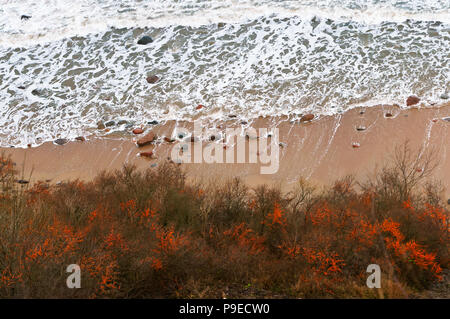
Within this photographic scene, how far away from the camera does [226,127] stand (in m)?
21.0

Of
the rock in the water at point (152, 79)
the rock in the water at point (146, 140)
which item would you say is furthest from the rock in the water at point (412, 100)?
the rock in the water at point (152, 79)

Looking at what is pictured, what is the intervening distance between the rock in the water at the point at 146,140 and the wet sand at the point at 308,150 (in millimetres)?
237

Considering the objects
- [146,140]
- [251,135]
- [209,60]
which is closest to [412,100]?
[251,135]

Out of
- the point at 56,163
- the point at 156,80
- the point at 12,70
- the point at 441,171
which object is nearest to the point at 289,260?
the point at 441,171

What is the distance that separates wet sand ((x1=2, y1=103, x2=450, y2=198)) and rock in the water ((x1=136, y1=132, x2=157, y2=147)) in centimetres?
24

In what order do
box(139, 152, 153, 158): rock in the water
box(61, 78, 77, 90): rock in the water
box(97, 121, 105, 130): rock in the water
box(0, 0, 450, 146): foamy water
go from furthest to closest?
1. box(61, 78, 77, 90): rock in the water
2. box(0, 0, 450, 146): foamy water
3. box(97, 121, 105, 130): rock in the water
4. box(139, 152, 153, 158): rock in the water

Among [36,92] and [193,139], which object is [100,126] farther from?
[36,92]

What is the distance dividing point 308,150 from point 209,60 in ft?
33.9

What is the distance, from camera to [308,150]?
1936 cm

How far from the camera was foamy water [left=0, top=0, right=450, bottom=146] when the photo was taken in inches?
880

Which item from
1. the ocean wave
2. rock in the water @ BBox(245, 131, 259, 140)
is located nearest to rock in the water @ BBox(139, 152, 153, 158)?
the ocean wave

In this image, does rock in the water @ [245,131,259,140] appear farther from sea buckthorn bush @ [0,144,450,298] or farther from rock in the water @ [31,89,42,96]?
rock in the water @ [31,89,42,96]

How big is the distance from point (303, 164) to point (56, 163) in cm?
1239

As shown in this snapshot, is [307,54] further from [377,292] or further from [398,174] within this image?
[377,292]
